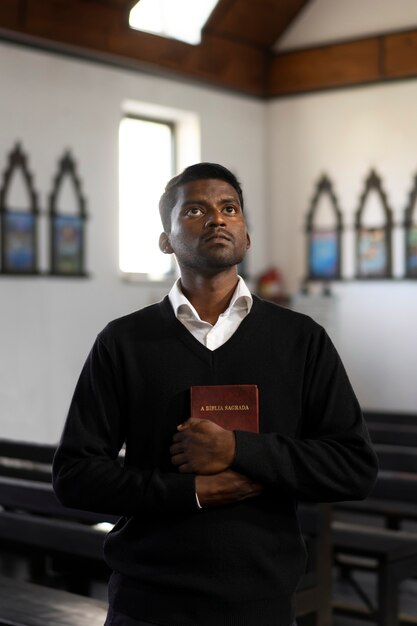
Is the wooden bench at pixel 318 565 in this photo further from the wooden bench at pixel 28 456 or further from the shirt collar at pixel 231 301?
the shirt collar at pixel 231 301

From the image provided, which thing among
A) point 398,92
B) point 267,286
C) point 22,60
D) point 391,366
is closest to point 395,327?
point 391,366

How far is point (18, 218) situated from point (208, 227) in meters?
6.20

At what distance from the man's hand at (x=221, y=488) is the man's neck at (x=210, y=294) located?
318 mm

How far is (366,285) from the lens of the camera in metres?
9.75

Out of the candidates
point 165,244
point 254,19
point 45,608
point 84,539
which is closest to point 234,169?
point 254,19

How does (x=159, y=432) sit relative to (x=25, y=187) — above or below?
below

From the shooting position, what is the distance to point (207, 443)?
6.41 feet

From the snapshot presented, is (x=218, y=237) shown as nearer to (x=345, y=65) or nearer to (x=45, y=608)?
(x=45, y=608)

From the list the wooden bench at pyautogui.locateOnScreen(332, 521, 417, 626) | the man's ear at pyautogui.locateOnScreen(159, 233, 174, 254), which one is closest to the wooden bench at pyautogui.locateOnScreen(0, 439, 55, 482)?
the wooden bench at pyautogui.locateOnScreen(332, 521, 417, 626)

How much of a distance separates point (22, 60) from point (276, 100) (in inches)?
120

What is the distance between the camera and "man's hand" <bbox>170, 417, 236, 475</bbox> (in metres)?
1.95

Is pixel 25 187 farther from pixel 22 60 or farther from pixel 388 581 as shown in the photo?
pixel 388 581

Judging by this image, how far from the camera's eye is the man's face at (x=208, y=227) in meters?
2.04

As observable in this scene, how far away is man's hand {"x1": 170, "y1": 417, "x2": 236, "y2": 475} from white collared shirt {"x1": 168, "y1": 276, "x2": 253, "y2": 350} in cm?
18
